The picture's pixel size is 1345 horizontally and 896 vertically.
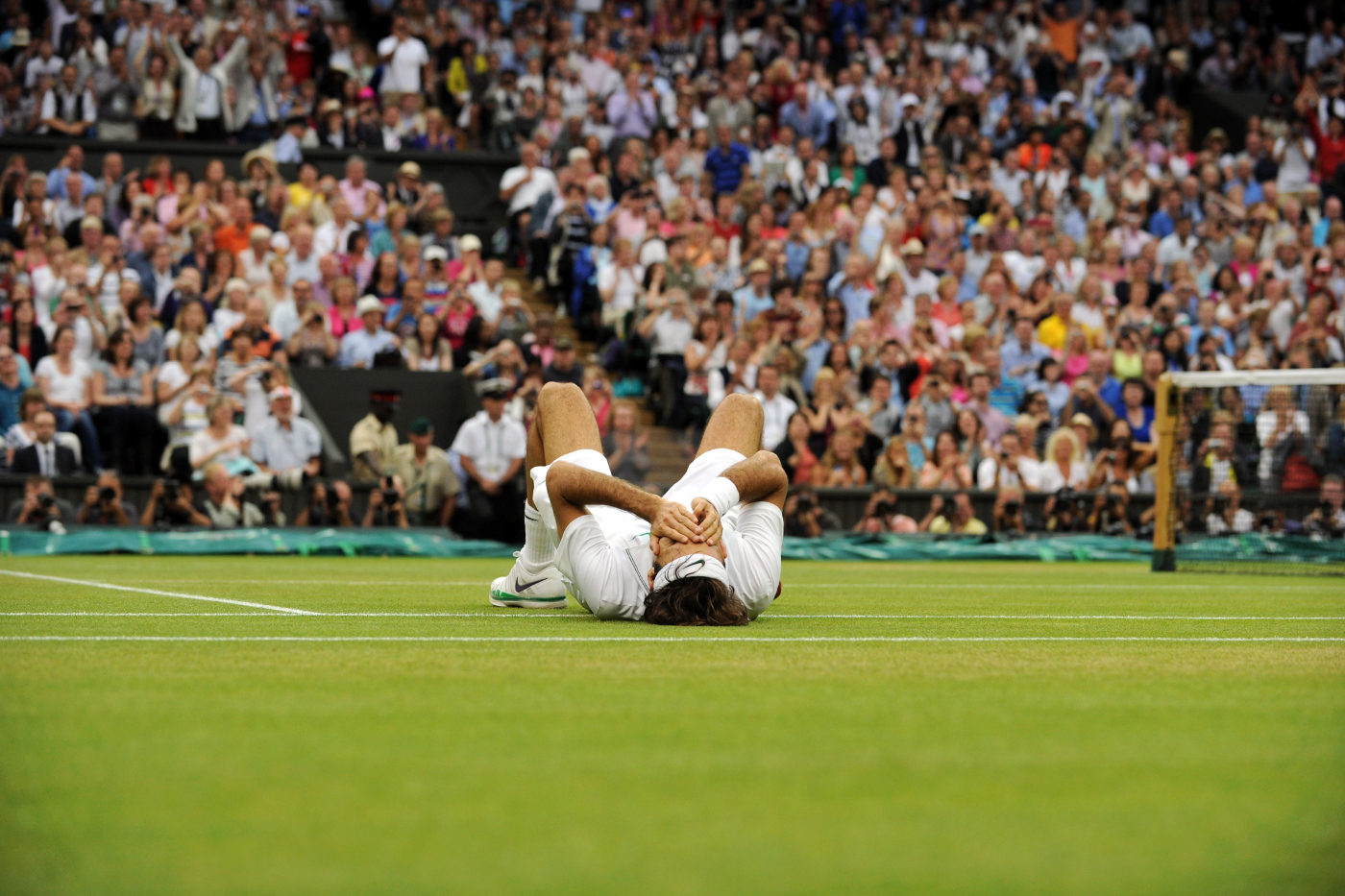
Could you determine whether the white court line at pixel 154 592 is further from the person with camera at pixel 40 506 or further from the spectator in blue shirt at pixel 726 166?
the spectator in blue shirt at pixel 726 166

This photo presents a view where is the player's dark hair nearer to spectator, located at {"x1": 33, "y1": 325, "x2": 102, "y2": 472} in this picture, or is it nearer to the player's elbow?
the player's elbow

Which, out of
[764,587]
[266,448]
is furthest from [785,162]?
[764,587]

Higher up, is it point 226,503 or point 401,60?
point 401,60

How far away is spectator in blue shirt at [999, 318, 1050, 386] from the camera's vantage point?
18.7 meters

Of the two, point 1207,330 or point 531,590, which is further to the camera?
point 1207,330

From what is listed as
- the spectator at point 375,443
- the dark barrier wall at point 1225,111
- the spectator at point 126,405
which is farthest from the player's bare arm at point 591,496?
the dark barrier wall at point 1225,111

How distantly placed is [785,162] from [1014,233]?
321cm

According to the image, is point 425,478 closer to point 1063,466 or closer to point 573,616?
point 1063,466

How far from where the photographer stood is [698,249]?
19016mm

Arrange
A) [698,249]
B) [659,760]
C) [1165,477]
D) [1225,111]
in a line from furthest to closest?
[1225,111], [698,249], [1165,477], [659,760]

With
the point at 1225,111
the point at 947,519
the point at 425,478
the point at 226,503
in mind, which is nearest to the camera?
the point at 226,503

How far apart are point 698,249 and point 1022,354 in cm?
410

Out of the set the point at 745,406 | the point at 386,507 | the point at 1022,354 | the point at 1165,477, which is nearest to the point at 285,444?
the point at 386,507

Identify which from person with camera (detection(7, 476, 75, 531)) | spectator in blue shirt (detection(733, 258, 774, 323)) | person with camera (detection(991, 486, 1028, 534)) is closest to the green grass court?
person with camera (detection(7, 476, 75, 531))
